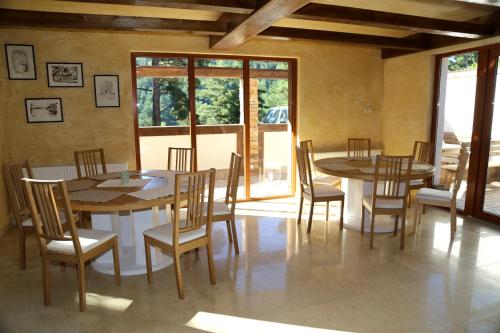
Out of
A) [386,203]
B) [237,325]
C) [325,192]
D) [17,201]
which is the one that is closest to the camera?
[237,325]

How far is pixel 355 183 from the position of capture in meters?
4.38

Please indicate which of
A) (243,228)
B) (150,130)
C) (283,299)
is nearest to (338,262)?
(283,299)

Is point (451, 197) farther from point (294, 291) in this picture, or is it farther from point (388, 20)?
point (294, 291)

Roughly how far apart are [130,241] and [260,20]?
245cm

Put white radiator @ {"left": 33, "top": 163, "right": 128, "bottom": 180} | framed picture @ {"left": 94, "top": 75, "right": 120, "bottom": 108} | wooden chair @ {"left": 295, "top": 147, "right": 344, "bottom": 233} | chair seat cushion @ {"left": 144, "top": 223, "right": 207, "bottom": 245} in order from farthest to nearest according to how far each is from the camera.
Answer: framed picture @ {"left": 94, "top": 75, "right": 120, "bottom": 108}, white radiator @ {"left": 33, "top": 163, "right": 128, "bottom": 180}, wooden chair @ {"left": 295, "top": 147, "right": 344, "bottom": 233}, chair seat cushion @ {"left": 144, "top": 223, "right": 207, "bottom": 245}

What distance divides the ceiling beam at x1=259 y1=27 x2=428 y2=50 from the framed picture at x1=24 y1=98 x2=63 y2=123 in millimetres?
2700

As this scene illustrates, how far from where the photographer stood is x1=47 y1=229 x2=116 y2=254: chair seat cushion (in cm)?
256

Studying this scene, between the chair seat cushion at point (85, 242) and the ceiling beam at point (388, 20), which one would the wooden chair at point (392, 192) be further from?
the chair seat cushion at point (85, 242)

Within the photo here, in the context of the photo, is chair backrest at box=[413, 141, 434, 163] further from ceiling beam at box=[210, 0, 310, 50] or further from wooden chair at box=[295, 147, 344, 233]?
ceiling beam at box=[210, 0, 310, 50]

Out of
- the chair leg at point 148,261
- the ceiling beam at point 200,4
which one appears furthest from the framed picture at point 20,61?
the chair leg at point 148,261

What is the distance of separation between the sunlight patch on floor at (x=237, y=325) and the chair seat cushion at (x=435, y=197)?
235 cm

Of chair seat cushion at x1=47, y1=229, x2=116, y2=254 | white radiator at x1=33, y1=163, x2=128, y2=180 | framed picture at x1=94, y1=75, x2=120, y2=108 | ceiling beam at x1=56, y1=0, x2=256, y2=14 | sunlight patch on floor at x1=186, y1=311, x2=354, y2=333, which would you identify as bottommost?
sunlight patch on floor at x1=186, y1=311, x2=354, y2=333

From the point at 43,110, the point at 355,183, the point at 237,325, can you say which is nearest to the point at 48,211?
the point at 237,325

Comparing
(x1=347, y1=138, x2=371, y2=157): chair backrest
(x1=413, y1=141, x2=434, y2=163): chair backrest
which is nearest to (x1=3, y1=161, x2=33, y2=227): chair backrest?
(x1=347, y1=138, x2=371, y2=157): chair backrest
